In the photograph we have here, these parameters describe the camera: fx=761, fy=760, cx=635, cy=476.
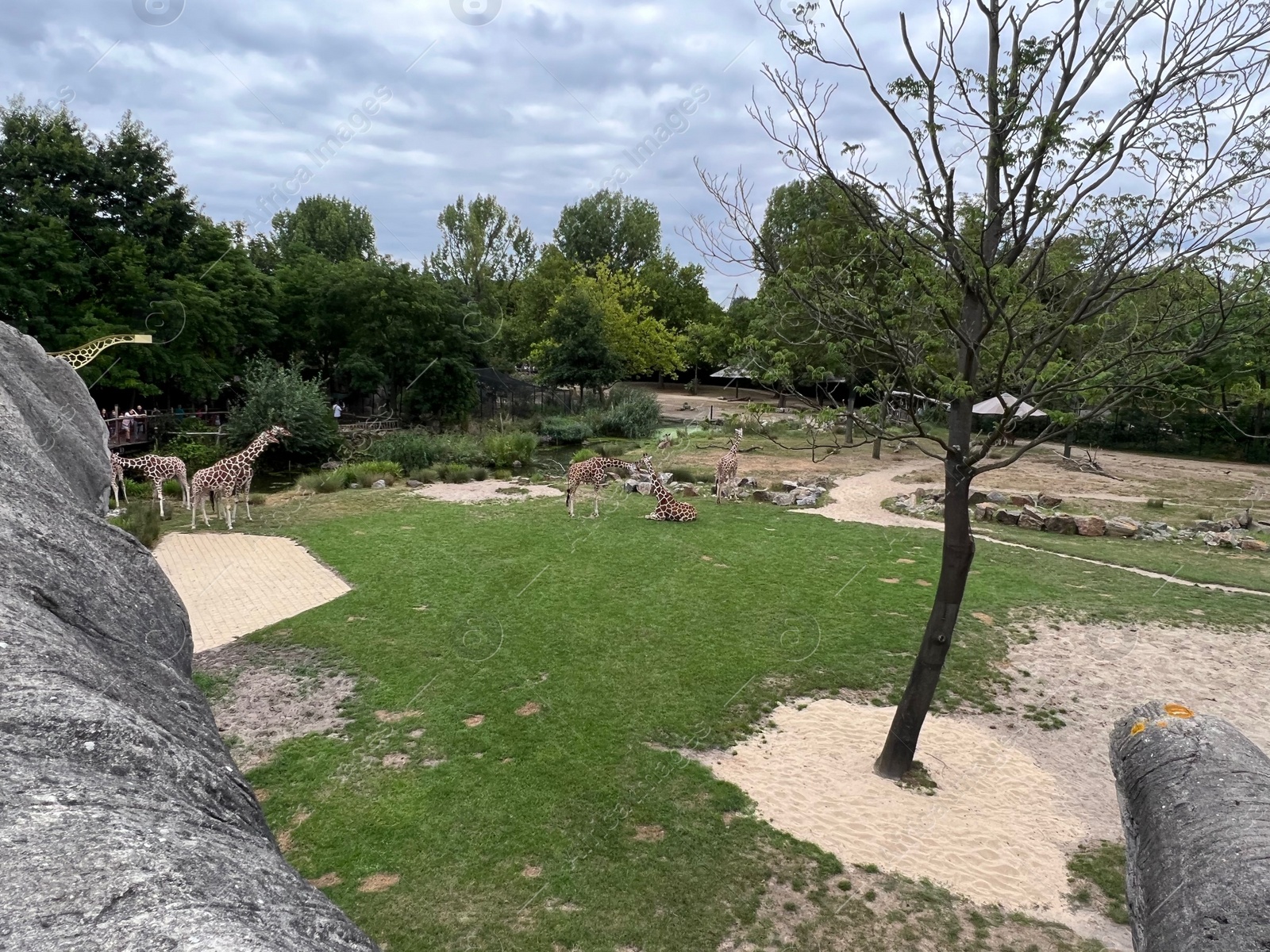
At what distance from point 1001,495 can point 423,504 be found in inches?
575

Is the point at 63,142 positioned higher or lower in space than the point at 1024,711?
higher

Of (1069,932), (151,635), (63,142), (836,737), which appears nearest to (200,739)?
(151,635)

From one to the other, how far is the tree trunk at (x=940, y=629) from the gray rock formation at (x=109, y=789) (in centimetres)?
564

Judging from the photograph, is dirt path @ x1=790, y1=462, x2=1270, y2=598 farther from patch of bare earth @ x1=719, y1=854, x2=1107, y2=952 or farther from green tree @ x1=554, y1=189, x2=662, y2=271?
green tree @ x1=554, y1=189, x2=662, y2=271

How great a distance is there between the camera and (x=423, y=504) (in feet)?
61.6

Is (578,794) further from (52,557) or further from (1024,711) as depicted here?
(1024,711)

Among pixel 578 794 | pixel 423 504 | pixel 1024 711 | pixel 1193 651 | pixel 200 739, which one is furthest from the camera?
pixel 423 504

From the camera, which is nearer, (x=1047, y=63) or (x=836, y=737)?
(x=1047, y=63)

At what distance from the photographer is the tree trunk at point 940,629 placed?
6.58 metres

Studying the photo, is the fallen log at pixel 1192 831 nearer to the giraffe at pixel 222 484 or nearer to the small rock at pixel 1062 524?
the small rock at pixel 1062 524

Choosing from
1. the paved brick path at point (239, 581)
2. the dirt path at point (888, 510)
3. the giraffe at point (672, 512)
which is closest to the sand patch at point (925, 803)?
the paved brick path at point (239, 581)

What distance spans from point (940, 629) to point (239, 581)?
10889 millimetres

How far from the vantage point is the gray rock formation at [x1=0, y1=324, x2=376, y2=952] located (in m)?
1.58

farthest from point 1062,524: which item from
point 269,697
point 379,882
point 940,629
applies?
point 379,882
